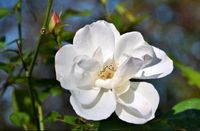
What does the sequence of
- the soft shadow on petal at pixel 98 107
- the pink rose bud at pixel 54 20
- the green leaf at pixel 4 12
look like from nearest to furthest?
the soft shadow on petal at pixel 98 107, the pink rose bud at pixel 54 20, the green leaf at pixel 4 12

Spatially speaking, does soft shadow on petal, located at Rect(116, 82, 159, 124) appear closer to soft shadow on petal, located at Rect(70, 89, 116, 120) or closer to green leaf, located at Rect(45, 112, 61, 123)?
soft shadow on petal, located at Rect(70, 89, 116, 120)

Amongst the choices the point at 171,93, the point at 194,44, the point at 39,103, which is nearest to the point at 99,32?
the point at 39,103

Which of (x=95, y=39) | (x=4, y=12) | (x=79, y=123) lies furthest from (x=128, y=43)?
(x=4, y=12)

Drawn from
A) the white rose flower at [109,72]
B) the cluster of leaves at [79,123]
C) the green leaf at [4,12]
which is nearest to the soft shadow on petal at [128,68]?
the white rose flower at [109,72]

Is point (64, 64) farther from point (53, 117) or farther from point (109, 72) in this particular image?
point (53, 117)

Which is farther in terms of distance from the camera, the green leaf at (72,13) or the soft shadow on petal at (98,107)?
the green leaf at (72,13)

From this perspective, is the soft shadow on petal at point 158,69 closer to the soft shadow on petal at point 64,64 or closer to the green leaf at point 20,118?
the soft shadow on petal at point 64,64
